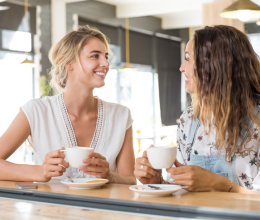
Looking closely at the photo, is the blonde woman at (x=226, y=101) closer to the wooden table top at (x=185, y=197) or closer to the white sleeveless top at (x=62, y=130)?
the wooden table top at (x=185, y=197)

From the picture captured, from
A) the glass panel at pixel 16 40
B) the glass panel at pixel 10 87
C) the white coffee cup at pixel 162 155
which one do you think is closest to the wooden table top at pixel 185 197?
the white coffee cup at pixel 162 155

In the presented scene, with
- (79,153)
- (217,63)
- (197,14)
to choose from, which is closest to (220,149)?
(217,63)

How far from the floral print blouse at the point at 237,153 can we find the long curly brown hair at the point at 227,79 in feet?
0.13

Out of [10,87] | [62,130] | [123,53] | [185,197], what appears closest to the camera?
[185,197]

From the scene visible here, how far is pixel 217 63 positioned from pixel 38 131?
0.98 m

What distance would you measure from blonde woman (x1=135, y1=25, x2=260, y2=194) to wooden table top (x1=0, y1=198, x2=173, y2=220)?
0.52m

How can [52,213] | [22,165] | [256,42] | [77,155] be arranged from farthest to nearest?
1. [256,42]
2. [22,165]
3. [77,155]
4. [52,213]

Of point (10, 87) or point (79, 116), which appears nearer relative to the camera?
point (79, 116)

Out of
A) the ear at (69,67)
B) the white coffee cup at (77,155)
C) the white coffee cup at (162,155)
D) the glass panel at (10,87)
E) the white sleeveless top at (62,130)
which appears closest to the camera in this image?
the white coffee cup at (162,155)

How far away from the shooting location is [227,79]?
1.56 meters

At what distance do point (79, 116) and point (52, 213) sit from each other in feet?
3.44

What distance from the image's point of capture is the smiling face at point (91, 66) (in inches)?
75.9

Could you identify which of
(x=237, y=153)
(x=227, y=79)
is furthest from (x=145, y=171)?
(x=227, y=79)

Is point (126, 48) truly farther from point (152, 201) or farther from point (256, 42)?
point (152, 201)
